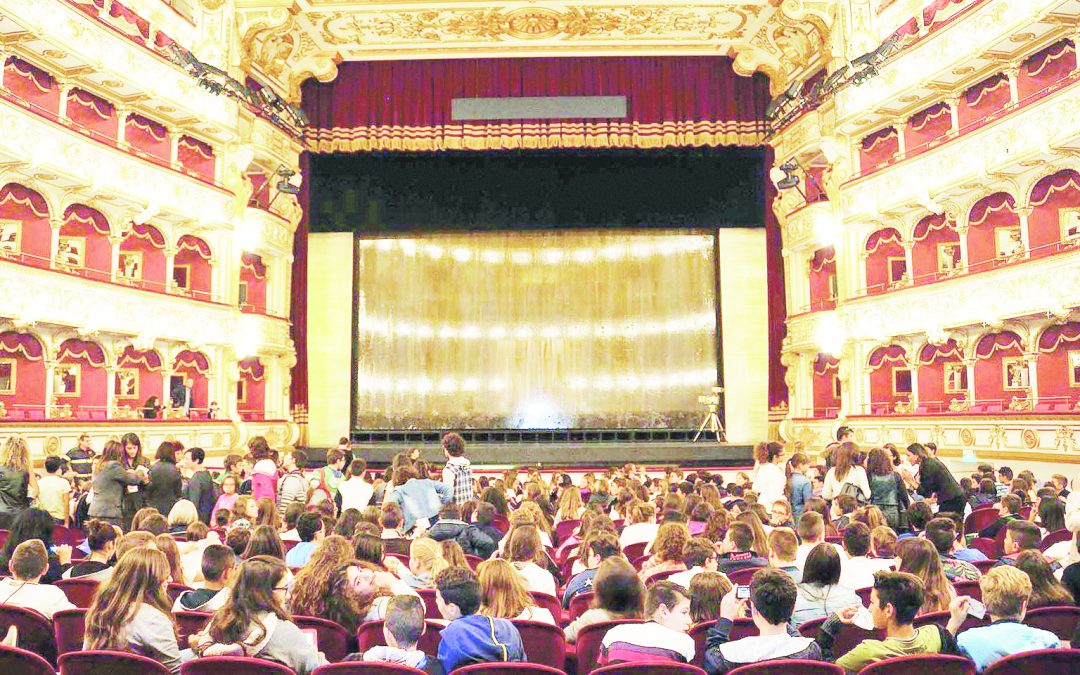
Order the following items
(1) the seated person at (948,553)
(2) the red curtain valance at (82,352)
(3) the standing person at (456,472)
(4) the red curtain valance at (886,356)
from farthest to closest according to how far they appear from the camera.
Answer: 1. (4) the red curtain valance at (886,356)
2. (2) the red curtain valance at (82,352)
3. (3) the standing person at (456,472)
4. (1) the seated person at (948,553)

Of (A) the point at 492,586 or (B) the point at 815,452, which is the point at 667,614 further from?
(B) the point at 815,452

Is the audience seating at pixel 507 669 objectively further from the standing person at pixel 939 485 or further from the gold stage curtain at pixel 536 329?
the gold stage curtain at pixel 536 329

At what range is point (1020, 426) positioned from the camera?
15109mm

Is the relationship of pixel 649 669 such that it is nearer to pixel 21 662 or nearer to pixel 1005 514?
pixel 21 662

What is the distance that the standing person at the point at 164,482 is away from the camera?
8.62 m

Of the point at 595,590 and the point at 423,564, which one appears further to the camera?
the point at 423,564

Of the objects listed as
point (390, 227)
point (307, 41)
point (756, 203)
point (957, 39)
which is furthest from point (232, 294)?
point (957, 39)

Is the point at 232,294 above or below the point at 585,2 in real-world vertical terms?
below

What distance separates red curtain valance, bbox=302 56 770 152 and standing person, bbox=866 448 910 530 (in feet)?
51.8

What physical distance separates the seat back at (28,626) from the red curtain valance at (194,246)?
57.1 feet

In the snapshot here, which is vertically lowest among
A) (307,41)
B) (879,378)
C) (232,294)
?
(879,378)

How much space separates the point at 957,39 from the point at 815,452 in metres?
9.34

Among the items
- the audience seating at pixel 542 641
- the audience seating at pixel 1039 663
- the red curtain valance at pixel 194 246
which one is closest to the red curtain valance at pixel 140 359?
the red curtain valance at pixel 194 246

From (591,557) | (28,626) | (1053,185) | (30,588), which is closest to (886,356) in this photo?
(1053,185)
